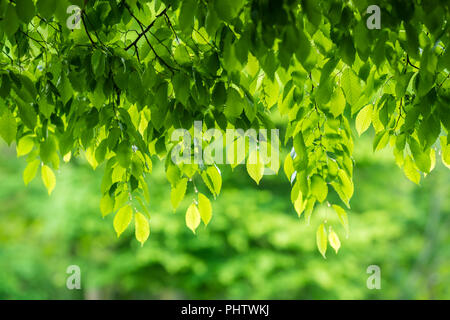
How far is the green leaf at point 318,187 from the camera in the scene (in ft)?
5.20

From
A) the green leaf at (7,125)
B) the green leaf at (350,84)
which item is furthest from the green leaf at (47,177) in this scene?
the green leaf at (350,84)

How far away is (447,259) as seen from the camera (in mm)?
8492

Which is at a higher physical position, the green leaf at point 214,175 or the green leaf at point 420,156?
the green leaf at point 420,156

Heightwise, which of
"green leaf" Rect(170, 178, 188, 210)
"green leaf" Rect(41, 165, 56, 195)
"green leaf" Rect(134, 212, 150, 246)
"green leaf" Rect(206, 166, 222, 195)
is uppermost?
"green leaf" Rect(41, 165, 56, 195)

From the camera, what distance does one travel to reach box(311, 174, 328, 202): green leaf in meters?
1.58

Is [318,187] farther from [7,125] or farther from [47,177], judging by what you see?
[47,177]

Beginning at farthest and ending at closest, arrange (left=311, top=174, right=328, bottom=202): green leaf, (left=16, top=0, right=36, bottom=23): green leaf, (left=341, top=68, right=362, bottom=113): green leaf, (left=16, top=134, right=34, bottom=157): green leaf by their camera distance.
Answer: (left=16, top=134, right=34, bottom=157): green leaf, (left=311, top=174, right=328, bottom=202): green leaf, (left=341, top=68, right=362, bottom=113): green leaf, (left=16, top=0, right=36, bottom=23): green leaf

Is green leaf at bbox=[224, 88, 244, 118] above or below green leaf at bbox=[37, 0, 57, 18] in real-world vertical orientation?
below

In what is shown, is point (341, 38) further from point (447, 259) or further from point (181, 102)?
point (447, 259)

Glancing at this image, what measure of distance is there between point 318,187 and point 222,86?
47 cm

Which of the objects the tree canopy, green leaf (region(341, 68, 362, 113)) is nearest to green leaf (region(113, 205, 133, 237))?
the tree canopy

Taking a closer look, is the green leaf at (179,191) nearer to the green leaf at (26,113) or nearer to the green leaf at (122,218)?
the green leaf at (122,218)

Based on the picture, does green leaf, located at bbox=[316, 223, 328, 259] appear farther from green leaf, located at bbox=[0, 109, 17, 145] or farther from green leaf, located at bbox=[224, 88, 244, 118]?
green leaf, located at bbox=[0, 109, 17, 145]

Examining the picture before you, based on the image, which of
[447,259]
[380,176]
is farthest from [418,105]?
[447,259]
